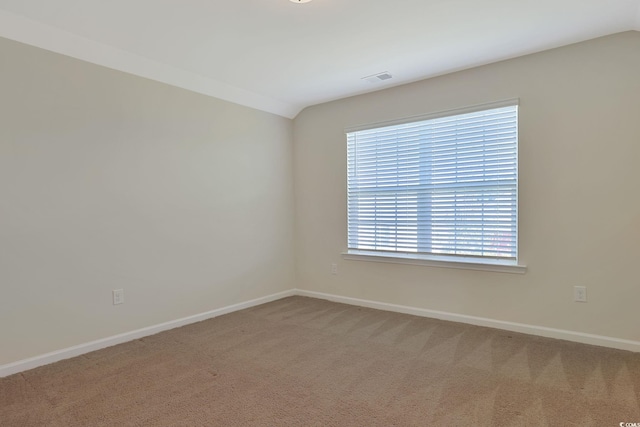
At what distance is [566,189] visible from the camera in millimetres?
2861

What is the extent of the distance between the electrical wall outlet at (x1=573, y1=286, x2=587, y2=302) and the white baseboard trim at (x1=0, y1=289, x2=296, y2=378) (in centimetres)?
309

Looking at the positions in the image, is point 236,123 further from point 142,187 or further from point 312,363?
point 312,363

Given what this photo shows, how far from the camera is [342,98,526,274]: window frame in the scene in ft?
10.1

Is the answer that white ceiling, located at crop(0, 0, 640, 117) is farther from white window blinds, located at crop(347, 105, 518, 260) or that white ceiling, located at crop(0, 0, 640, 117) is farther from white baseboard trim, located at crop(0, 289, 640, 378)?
white baseboard trim, located at crop(0, 289, 640, 378)

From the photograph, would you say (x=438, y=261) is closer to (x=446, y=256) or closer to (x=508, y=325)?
(x=446, y=256)

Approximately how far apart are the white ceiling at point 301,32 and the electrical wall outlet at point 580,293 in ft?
6.37

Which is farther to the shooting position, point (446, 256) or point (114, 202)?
point (446, 256)

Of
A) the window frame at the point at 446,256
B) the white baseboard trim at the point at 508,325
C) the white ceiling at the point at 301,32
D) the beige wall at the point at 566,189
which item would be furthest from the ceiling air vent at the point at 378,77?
the white baseboard trim at the point at 508,325

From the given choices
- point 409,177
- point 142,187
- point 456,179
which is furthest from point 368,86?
point 142,187

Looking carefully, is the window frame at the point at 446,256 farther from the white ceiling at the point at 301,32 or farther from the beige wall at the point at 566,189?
the white ceiling at the point at 301,32

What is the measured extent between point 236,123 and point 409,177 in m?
1.98

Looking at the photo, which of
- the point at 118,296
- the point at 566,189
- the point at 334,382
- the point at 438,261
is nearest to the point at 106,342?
the point at 118,296

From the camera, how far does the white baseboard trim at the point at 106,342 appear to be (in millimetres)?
2428

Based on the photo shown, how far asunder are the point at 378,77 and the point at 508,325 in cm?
260
